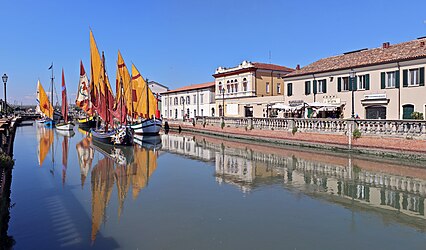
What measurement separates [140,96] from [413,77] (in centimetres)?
2535

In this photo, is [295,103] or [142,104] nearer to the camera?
[295,103]

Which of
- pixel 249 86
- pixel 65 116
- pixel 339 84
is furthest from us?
pixel 65 116

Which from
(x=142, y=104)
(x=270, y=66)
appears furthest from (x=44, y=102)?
(x=270, y=66)

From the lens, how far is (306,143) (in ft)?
78.1

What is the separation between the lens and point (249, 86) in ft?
148

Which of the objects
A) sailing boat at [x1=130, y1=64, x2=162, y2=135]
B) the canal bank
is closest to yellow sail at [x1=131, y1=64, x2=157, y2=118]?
sailing boat at [x1=130, y1=64, x2=162, y2=135]

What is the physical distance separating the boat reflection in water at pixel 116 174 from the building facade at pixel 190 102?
102ft

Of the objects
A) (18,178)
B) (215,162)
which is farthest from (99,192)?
(215,162)

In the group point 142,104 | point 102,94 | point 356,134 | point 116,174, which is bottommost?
point 116,174

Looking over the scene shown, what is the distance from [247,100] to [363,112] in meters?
18.1

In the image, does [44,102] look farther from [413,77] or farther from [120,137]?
[413,77]

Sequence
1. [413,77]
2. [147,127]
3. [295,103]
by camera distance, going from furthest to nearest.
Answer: [147,127] < [295,103] < [413,77]

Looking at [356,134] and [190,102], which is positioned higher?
[190,102]

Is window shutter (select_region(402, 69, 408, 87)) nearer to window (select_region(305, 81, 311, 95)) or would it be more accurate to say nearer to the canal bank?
the canal bank
